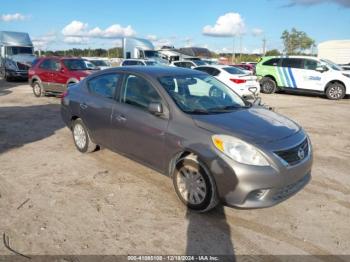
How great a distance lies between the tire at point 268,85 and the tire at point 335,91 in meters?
2.65

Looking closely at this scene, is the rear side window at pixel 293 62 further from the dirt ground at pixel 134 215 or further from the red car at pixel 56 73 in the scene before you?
the dirt ground at pixel 134 215

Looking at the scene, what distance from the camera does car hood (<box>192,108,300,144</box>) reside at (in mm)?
3777

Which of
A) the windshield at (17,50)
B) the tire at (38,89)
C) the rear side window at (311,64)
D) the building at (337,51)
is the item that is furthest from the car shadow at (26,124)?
the building at (337,51)

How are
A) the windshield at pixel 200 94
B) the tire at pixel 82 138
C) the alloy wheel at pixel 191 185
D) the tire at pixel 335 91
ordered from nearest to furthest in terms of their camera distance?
1. the alloy wheel at pixel 191 185
2. the windshield at pixel 200 94
3. the tire at pixel 82 138
4. the tire at pixel 335 91

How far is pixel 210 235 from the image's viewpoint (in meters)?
3.53

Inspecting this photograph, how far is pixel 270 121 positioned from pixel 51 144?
174 inches

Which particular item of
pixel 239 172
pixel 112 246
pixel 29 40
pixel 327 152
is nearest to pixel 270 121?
pixel 239 172

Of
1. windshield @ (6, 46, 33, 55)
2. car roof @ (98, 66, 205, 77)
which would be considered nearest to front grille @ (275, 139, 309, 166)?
car roof @ (98, 66, 205, 77)

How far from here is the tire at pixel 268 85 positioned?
56.6ft

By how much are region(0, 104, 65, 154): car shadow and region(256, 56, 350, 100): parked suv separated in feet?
35.0

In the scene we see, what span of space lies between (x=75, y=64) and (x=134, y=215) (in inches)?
405

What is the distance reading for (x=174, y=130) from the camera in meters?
4.10

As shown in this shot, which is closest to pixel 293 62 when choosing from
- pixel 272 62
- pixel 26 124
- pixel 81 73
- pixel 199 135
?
pixel 272 62

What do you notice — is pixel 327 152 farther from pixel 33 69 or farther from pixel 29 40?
pixel 29 40
